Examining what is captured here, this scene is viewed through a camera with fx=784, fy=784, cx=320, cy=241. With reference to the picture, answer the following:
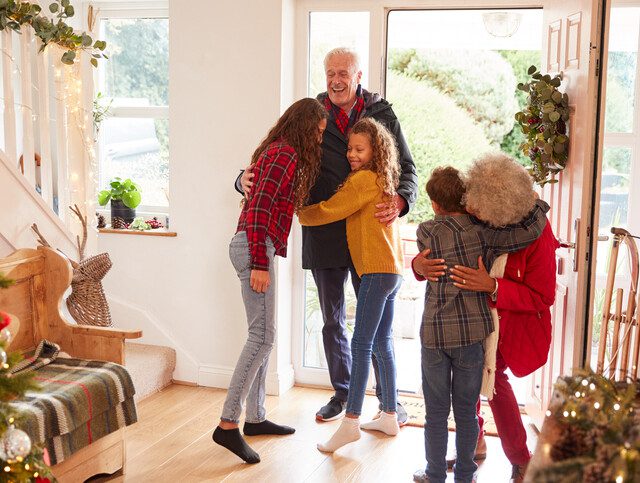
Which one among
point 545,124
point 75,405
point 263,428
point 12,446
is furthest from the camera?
point 263,428

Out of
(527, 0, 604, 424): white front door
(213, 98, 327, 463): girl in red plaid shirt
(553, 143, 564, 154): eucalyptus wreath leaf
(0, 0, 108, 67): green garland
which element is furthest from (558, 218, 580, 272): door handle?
(0, 0, 108, 67): green garland

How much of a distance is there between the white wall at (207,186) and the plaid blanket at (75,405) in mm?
1119

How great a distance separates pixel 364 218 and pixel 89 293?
1390 mm

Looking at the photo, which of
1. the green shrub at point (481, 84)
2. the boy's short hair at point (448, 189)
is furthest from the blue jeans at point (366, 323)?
the green shrub at point (481, 84)

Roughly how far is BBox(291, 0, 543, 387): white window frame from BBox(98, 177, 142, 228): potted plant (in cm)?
103

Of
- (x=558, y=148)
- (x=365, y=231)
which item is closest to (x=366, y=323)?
(x=365, y=231)

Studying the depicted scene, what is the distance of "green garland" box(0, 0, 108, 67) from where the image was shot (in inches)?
130

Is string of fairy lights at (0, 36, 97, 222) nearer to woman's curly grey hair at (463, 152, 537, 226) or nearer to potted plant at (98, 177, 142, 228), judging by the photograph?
potted plant at (98, 177, 142, 228)

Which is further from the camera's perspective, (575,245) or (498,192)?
(575,245)

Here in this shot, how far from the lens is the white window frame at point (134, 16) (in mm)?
4652

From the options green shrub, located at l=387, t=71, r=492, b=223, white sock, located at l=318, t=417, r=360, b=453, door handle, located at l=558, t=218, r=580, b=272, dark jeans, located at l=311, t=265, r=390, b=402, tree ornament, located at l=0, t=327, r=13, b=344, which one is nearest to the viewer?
tree ornament, located at l=0, t=327, r=13, b=344

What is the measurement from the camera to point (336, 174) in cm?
362

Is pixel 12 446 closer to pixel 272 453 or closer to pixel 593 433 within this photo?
pixel 593 433

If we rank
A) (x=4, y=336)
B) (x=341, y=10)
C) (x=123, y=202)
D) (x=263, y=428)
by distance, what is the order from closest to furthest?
(x=4, y=336), (x=263, y=428), (x=341, y=10), (x=123, y=202)
